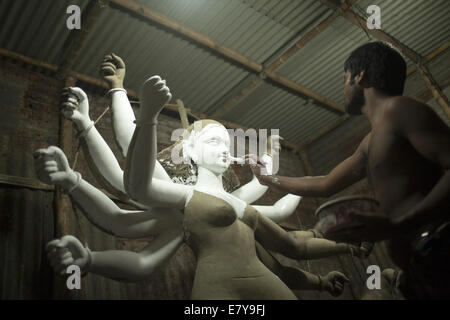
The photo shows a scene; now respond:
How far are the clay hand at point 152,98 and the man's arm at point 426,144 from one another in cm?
123

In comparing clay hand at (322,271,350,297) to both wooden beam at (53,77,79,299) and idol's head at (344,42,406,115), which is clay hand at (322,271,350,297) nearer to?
idol's head at (344,42,406,115)

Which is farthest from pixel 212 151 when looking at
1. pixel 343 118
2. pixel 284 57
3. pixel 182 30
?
pixel 343 118

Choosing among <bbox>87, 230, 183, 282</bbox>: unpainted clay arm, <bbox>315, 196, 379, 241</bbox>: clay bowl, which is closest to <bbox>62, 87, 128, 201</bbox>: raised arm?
<bbox>87, 230, 183, 282</bbox>: unpainted clay arm

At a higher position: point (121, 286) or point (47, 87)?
point (47, 87)

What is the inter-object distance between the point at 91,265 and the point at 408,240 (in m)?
1.75

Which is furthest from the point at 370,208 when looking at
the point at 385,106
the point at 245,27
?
the point at 245,27

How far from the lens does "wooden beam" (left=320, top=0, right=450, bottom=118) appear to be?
471 centimetres

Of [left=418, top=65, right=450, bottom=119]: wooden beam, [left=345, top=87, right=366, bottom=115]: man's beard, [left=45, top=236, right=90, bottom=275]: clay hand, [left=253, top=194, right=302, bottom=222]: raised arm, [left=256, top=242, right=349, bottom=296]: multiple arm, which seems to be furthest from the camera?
[left=418, top=65, right=450, bottom=119]: wooden beam

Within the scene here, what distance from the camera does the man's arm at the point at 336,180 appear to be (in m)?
2.17

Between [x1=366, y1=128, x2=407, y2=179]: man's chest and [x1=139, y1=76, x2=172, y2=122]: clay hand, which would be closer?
[x1=366, y1=128, x2=407, y2=179]: man's chest

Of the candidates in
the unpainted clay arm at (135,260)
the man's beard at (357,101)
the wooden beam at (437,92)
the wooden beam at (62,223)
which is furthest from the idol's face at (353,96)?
the wooden beam at (437,92)

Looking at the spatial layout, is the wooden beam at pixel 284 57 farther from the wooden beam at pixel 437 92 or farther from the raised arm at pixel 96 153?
the raised arm at pixel 96 153

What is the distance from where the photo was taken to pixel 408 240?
1838 mm

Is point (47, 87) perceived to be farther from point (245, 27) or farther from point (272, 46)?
point (272, 46)
